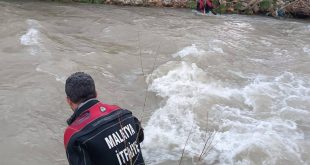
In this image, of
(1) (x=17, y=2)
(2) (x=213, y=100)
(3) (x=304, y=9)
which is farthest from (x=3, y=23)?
(3) (x=304, y=9)

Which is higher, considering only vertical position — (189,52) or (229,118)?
(189,52)

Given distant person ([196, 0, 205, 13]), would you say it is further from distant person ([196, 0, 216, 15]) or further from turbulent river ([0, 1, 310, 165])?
turbulent river ([0, 1, 310, 165])

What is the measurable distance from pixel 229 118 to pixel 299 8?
455 inches

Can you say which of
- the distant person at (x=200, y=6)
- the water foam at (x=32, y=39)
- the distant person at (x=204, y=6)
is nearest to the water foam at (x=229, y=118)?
the water foam at (x=32, y=39)

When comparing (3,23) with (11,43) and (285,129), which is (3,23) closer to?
(11,43)

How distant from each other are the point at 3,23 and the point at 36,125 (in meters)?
6.22

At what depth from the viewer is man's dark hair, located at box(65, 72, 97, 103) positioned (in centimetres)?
276

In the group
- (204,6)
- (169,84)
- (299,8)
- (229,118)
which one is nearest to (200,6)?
(204,6)

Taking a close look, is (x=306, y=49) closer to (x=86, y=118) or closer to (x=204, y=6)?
(x=204, y=6)

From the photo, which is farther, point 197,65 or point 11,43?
point 11,43

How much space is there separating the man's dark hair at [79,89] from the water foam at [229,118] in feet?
8.17

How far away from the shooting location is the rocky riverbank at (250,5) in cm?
1636

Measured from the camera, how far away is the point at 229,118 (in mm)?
6266

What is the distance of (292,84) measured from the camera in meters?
7.95
